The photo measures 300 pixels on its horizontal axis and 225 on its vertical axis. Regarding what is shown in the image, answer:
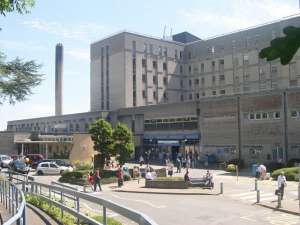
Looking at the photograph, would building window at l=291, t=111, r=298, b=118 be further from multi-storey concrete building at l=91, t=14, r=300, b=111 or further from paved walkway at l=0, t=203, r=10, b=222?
paved walkway at l=0, t=203, r=10, b=222

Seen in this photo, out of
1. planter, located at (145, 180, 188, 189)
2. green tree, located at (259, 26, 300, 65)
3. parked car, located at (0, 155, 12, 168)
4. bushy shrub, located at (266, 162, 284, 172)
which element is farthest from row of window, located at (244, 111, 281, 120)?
green tree, located at (259, 26, 300, 65)

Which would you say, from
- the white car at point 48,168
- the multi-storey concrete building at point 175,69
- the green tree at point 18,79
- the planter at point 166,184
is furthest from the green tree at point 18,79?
the multi-storey concrete building at point 175,69

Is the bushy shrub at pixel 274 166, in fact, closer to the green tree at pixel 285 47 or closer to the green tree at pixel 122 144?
the green tree at pixel 122 144

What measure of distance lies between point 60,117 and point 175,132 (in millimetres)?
32450

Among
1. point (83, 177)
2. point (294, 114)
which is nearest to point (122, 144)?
point (83, 177)

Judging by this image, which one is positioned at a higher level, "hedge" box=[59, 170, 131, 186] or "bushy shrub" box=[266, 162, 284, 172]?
"bushy shrub" box=[266, 162, 284, 172]

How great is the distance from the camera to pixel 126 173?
41.4 metres

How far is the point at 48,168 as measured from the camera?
48.8 m

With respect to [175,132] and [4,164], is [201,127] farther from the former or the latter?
[4,164]

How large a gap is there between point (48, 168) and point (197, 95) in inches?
2178

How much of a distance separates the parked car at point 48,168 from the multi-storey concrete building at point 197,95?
62.8 feet

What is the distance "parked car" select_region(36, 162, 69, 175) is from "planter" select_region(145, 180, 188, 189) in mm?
15845

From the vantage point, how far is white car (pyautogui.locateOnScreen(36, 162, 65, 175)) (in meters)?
48.4

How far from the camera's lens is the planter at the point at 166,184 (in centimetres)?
3510
